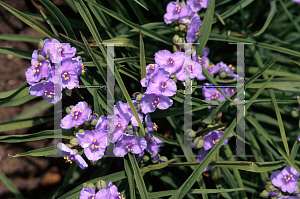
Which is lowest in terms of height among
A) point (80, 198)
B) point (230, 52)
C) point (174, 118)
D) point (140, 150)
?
point (80, 198)

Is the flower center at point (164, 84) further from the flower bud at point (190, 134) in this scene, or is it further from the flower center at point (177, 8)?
the flower center at point (177, 8)

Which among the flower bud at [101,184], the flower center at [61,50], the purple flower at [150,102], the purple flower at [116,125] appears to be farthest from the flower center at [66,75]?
the flower bud at [101,184]

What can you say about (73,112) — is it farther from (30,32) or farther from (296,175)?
(296,175)

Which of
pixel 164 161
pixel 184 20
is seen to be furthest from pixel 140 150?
pixel 184 20

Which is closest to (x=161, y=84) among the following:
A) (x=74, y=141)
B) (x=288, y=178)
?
(x=74, y=141)

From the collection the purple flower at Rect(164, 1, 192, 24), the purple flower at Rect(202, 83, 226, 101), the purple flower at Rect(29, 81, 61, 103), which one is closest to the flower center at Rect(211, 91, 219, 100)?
the purple flower at Rect(202, 83, 226, 101)

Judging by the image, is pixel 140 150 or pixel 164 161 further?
pixel 164 161
